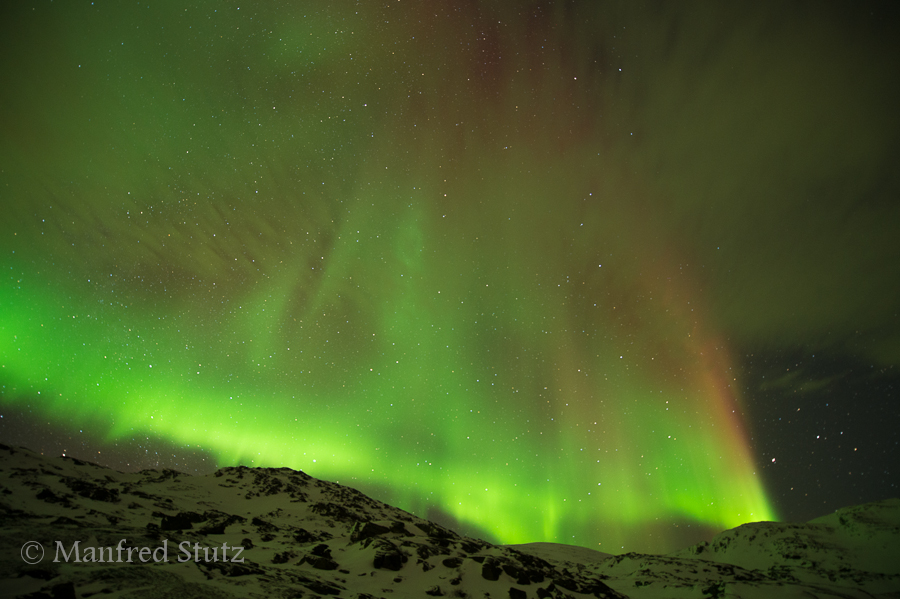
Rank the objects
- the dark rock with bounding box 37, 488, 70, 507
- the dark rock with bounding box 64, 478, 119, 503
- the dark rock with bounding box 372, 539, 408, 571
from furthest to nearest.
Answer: the dark rock with bounding box 64, 478, 119, 503 < the dark rock with bounding box 37, 488, 70, 507 < the dark rock with bounding box 372, 539, 408, 571

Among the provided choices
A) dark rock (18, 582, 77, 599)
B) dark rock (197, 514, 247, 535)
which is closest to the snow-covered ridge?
dark rock (18, 582, 77, 599)

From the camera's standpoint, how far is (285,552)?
21.1 meters

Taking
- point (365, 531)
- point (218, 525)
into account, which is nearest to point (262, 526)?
point (218, 525)

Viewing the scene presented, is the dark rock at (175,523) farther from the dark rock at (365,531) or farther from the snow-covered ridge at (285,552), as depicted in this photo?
the dark rock at (365,531)

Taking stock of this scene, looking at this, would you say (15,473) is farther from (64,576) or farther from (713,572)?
(713,572)

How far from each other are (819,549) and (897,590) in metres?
22.1

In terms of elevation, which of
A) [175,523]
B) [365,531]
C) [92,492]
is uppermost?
[365,531]

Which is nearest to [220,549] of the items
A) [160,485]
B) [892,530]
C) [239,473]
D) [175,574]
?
[175,574]

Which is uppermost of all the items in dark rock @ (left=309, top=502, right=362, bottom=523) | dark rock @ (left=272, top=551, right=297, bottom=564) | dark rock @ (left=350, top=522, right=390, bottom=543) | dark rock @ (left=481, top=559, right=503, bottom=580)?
dark rock @ (left=309, top=502, right=362, bottom=523)

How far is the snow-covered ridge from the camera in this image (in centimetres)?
1209

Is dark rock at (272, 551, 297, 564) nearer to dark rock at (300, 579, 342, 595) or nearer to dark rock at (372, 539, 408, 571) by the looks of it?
dark rock at (372, 539, 408, 571)

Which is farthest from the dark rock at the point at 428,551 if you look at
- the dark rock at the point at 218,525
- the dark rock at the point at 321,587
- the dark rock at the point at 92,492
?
the dark rock at the point at 92,492

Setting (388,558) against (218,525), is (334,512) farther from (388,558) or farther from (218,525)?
(388,558)

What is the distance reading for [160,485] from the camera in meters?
46.5
